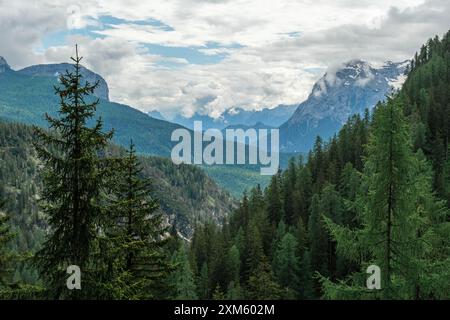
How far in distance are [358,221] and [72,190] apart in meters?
13.1

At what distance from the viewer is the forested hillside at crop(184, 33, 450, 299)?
58.8 ft

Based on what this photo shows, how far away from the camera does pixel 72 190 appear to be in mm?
17031

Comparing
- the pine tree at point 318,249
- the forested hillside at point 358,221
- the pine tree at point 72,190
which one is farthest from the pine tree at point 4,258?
the pine tree at point 318,249

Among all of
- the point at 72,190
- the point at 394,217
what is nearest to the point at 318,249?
the point at 394,217

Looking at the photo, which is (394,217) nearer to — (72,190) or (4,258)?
(72,190)

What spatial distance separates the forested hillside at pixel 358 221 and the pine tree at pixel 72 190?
28.3ft

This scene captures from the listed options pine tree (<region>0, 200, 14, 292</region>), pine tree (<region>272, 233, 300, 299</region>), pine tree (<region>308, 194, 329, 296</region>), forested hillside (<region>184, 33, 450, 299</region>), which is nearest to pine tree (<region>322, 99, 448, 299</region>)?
forested hillside (<region>184, 33, 450, 299</region>)

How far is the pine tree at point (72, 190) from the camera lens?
1681 cm

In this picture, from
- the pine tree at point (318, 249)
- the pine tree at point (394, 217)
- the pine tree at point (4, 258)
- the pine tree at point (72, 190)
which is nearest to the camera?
the pine tree at point (72, 190)

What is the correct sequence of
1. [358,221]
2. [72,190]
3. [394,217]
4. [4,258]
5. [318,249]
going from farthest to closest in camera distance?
[318,249], [358,221], [4,258], [394,217], [72,190]

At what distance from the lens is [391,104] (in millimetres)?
18141

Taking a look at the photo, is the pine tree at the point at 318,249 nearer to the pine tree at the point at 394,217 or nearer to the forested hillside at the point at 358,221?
the forested hillside at the point at 358,221
